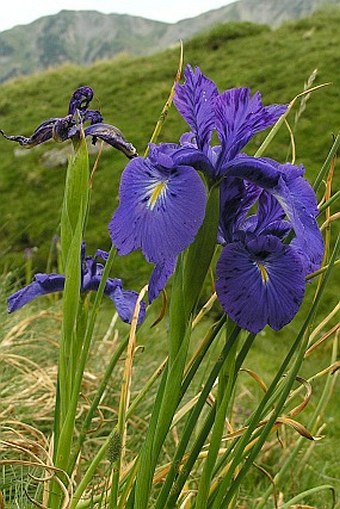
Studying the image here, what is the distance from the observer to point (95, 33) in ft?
310

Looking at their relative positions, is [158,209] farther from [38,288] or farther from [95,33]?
[95,33]

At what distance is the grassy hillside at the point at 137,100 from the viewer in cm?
472

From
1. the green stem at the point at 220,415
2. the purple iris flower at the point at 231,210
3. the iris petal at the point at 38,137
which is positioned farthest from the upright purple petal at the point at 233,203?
the iris petal at the point at 38,137

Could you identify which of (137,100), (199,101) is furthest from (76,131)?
(137,100)

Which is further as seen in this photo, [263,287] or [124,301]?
[124,301]

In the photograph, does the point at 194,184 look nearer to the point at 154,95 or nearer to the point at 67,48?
the point at 154,95

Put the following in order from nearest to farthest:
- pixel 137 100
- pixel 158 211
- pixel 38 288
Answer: pixel 158 211 < pixel 38 288 < pixel 137 100

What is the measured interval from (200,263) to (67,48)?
94.7m

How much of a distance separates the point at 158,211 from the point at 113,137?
0.20 meters

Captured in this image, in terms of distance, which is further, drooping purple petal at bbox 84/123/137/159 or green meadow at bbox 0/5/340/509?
green meadow at bbox 0/5/340/509

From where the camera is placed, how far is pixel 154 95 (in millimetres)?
6465

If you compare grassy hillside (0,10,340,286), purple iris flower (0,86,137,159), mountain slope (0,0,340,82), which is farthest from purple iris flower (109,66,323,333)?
mountain slope (0,0,340,82)

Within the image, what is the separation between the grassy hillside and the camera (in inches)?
186

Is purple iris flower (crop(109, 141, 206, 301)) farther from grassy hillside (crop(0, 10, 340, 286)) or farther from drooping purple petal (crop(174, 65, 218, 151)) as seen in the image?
grassy hillside (crop(0, 10, 340, 286))
